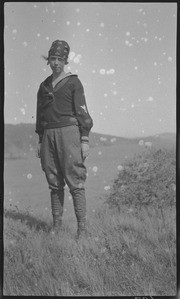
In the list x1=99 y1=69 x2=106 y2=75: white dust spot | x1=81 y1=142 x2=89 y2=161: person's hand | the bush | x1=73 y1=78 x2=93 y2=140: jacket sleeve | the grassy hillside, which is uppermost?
x1=99 y1=69 x2=106 y2=75: white dust spot

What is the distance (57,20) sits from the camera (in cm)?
217

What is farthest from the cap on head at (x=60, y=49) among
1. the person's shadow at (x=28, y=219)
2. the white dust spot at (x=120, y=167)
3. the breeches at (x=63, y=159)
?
the person's shadow at (x=28, y=219)

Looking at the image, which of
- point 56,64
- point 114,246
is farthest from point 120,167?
point 56,64

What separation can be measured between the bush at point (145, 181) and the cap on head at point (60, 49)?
2.07ft

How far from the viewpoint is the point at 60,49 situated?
84.4 inches

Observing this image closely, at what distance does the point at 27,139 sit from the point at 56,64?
407 millimetres

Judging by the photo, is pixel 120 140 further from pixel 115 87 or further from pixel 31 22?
pixel 31 22

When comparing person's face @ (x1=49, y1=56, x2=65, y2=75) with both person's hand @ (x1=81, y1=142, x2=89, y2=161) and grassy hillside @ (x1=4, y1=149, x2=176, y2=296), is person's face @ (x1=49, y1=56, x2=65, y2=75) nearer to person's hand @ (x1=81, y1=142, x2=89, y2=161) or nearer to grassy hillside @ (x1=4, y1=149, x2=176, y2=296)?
person's hand @ (x1=81, y1=142, x2=89, y2=161)

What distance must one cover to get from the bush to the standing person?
0.20m

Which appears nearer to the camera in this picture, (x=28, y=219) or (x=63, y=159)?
(x=63, y=159)

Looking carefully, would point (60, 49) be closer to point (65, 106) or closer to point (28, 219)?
point (65, 106)

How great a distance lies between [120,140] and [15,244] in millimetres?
742

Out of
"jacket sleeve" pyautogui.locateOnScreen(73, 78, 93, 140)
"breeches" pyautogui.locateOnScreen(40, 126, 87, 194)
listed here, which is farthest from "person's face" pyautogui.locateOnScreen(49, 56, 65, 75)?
"breeches" pyautogui.locateOnScreen(40, 126, 87, 194)

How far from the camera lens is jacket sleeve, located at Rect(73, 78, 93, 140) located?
6.98 ft
